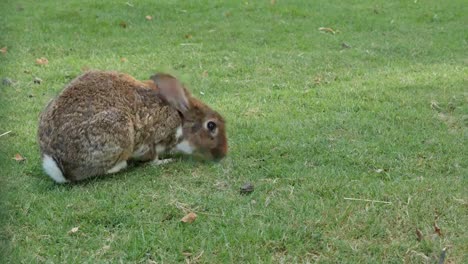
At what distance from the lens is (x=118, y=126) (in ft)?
14.5

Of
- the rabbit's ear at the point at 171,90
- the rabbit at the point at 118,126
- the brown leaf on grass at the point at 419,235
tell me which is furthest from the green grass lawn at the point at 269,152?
the rabbit's ear at the point at 171,90

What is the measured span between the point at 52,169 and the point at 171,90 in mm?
1055

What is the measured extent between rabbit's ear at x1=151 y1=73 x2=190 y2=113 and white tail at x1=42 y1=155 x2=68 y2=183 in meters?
0.97

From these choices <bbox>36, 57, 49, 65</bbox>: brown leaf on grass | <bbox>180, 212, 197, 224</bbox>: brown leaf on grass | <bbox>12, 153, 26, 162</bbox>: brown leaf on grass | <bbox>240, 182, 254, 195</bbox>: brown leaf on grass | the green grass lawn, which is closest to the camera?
the green grass lawn

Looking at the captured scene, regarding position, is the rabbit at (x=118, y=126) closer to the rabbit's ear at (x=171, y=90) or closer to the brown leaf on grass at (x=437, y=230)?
the rabbit's ear at (x=171, y=90)

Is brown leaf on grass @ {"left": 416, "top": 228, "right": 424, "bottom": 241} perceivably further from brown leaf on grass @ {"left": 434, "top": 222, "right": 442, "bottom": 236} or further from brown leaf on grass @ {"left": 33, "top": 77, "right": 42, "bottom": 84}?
brown leaf on grass @ {"left": 33, "top": 77, "right": 42, "bottom": 84}

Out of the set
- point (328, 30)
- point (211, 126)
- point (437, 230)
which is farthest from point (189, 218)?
point (328, 30)

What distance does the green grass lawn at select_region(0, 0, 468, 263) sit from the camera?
3.62 meters

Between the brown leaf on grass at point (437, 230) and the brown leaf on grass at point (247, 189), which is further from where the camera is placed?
the brown leaf on grass at point (247, 189)

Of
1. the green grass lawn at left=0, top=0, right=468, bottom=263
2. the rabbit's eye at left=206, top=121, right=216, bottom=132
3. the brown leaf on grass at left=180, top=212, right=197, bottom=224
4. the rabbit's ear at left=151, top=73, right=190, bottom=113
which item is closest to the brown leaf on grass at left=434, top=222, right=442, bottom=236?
the green grass lawn at left=0, top=0, right=468, bottom=263

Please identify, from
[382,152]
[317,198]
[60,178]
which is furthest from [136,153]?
[382,152]

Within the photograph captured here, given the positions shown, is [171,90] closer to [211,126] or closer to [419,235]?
[211,126]

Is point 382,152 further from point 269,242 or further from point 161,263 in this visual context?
point 161,263

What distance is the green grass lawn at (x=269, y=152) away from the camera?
3625mm
